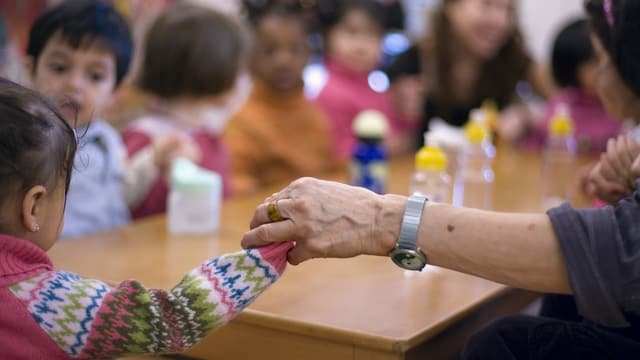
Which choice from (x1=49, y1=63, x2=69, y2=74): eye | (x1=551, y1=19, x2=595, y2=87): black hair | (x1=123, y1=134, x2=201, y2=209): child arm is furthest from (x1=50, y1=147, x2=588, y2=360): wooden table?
(x1=551, y1=19, x2=595, y2=87): black hair

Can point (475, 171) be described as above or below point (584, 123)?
below

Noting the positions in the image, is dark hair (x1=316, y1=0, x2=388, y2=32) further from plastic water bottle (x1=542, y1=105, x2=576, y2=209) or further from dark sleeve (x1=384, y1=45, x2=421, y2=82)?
plastic water bottle (x1=542, y1=105, x2=576, y2=209)

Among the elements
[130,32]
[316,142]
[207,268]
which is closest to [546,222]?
[207,268]

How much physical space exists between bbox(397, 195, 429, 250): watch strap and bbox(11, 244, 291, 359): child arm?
207mm

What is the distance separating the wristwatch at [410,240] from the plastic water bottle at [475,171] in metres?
1.00

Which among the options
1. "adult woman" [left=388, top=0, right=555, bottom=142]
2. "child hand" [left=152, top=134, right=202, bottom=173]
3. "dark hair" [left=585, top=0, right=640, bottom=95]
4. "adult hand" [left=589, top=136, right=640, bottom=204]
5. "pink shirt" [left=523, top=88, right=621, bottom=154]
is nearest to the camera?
"dark hair" [left=585, top=0, right=640, bottom=95]

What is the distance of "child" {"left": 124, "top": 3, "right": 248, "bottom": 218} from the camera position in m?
2.29

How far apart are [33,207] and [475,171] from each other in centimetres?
141

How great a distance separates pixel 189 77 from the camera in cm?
230

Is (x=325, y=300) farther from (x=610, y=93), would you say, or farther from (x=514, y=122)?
(x=514, y=122)

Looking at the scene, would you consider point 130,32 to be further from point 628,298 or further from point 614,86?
point 628,298

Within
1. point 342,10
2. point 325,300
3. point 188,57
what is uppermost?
point 342,10

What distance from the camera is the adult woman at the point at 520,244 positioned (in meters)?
1.03

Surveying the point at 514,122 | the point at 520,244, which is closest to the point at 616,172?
the point at 520,244
